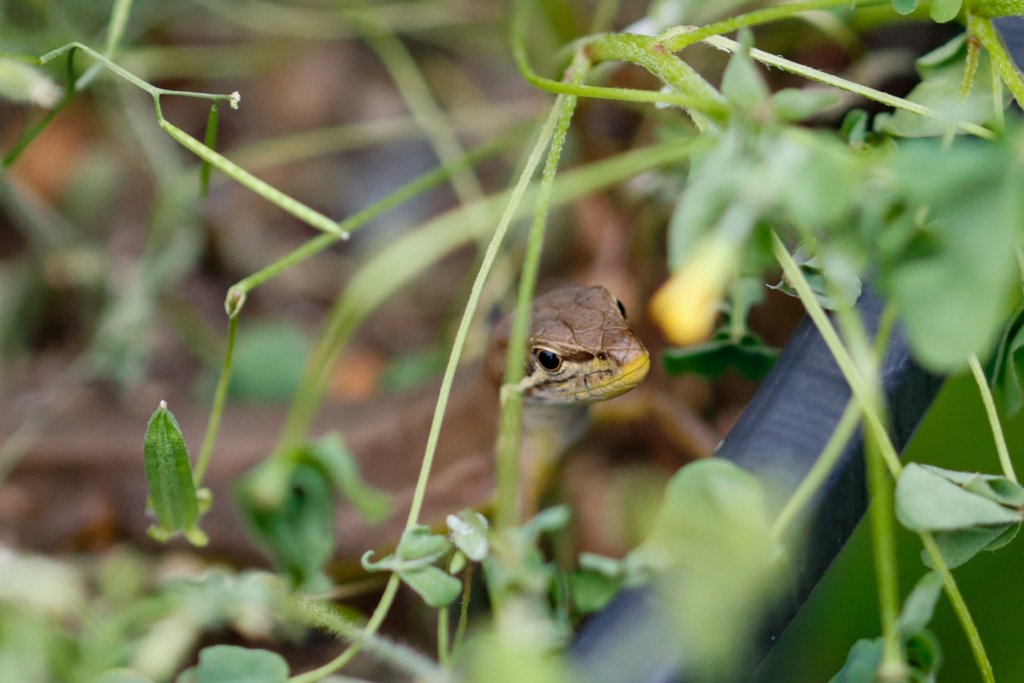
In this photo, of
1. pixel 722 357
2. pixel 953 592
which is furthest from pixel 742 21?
pixel 953 592

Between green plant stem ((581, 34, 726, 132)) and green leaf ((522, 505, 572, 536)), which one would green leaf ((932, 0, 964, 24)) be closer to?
green plant stem ((581, 34, 726, 132))

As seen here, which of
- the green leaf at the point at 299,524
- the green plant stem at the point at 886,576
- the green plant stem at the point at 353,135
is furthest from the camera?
the green plant stem at the point at 353,135

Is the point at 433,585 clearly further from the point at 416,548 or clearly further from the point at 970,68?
the point at 970,68

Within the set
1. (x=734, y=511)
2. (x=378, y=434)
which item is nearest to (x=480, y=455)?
(x=378, y=434)

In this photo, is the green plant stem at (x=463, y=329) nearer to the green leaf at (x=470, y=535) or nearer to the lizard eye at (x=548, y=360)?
the green leaf at (x=470, y=535)

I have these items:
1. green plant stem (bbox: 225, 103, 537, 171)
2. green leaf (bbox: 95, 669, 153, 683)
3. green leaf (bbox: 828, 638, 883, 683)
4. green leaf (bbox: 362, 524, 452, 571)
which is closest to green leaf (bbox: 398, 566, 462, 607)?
green leaf (bbox: 362, 524, 452, 571)

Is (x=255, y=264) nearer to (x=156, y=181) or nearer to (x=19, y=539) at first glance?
(x=156, y=181)

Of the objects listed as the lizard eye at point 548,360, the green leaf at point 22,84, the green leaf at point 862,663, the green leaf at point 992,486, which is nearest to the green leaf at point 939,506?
the green leaf at point 992,486
